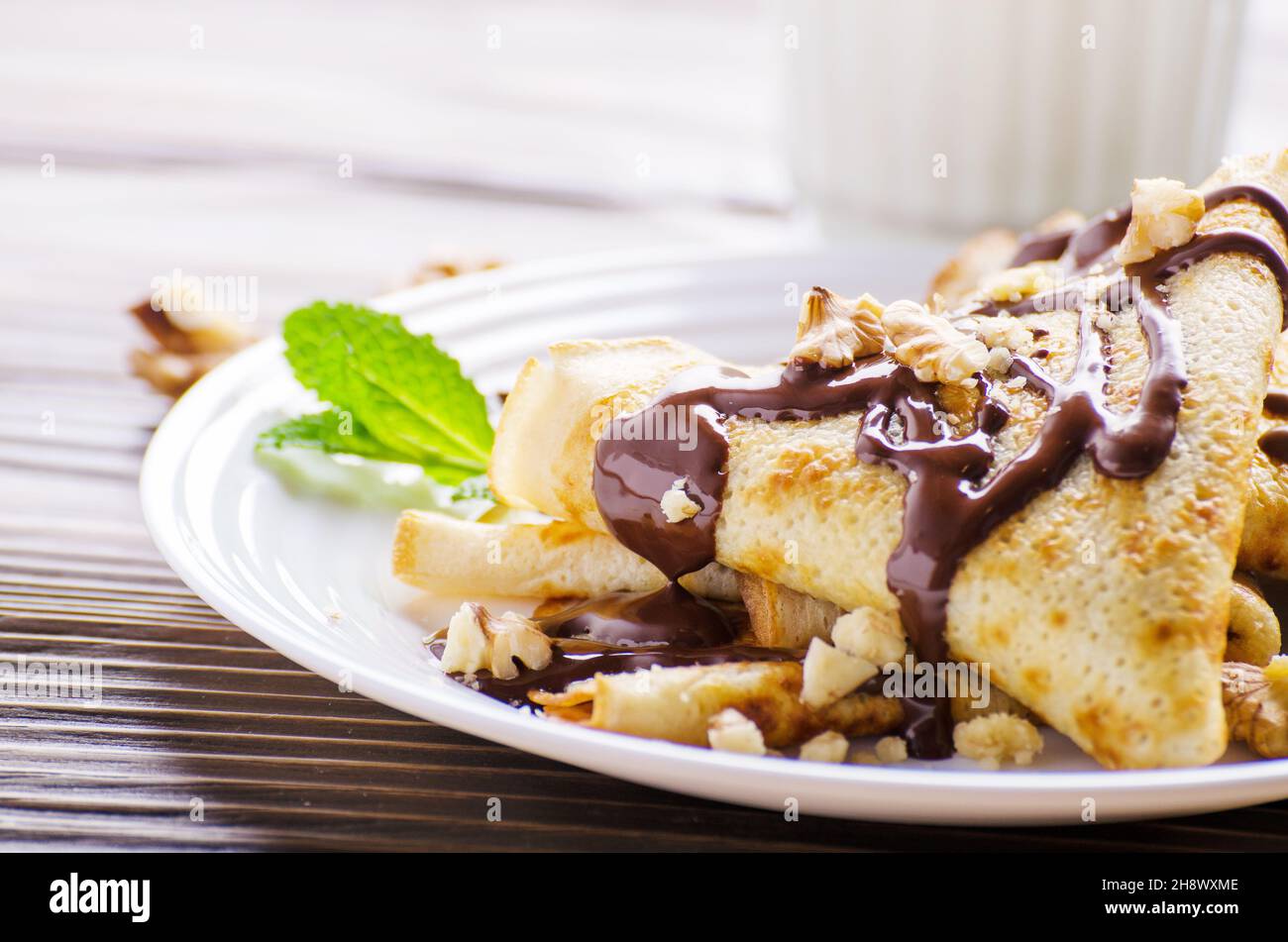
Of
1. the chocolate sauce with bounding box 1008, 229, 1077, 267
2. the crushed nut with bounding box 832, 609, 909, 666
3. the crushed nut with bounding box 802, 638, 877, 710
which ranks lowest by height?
the crushed nut with bounding box 802, 638, 877, 710

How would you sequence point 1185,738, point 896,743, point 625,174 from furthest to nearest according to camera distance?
point 625,174
point 896,743
point 1185,738

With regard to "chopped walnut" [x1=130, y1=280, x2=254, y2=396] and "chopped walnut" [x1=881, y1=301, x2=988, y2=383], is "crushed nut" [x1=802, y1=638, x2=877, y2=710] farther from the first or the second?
"chopped walnut" [x1=130, y1=280, x2=254, y2=396]

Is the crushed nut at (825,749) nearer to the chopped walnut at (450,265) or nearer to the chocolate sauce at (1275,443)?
the chocolate sauce at (1275,443)

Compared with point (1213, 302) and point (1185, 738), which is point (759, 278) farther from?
point (1185, 738)

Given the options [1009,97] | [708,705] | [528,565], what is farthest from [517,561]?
[1009,97]

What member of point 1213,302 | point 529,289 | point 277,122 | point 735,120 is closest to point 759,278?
point 529,289

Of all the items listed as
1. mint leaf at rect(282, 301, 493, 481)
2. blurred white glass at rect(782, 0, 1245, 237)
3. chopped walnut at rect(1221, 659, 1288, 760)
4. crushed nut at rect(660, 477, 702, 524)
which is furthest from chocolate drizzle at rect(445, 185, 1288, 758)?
blurred white glass at rect(782, 0, 1245, 237)

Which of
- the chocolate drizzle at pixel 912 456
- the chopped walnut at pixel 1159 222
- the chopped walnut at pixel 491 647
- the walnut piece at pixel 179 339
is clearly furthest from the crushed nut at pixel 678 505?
the walnut piece at pixel 179 339
